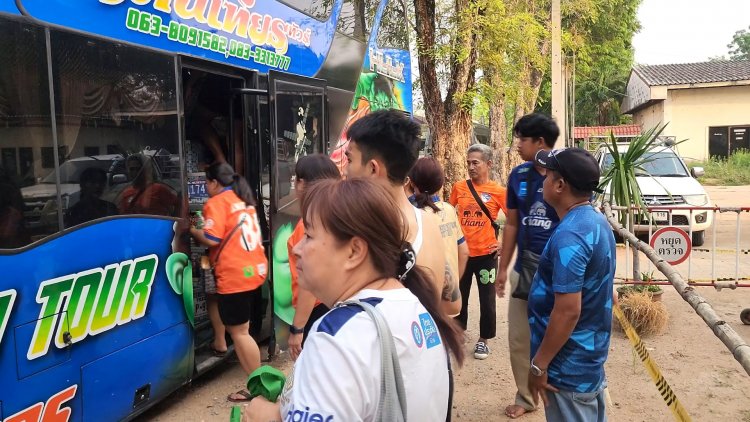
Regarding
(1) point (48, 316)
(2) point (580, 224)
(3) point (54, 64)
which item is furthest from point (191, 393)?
(2) point (580, 224)

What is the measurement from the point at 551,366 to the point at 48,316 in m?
2.33

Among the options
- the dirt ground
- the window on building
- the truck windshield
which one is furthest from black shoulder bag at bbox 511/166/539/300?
the window on building

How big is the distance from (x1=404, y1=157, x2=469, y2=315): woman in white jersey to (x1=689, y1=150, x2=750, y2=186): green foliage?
2548cm

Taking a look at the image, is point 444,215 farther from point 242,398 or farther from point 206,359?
point 206,359

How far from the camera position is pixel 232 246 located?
4203 millimetres

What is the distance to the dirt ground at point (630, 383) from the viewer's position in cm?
421

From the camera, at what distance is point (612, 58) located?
1252 inches

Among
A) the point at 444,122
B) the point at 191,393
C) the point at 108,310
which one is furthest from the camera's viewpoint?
the point at 444,122

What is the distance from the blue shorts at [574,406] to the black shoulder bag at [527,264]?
121 centimetres

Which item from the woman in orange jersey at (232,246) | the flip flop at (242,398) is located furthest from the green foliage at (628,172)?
the flip flop at (242,398)

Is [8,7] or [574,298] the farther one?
[8,7]

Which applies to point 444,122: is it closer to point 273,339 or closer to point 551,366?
point 273,339

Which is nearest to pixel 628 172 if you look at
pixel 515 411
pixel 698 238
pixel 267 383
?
pixel 515 411

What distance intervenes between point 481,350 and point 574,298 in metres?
3.06
